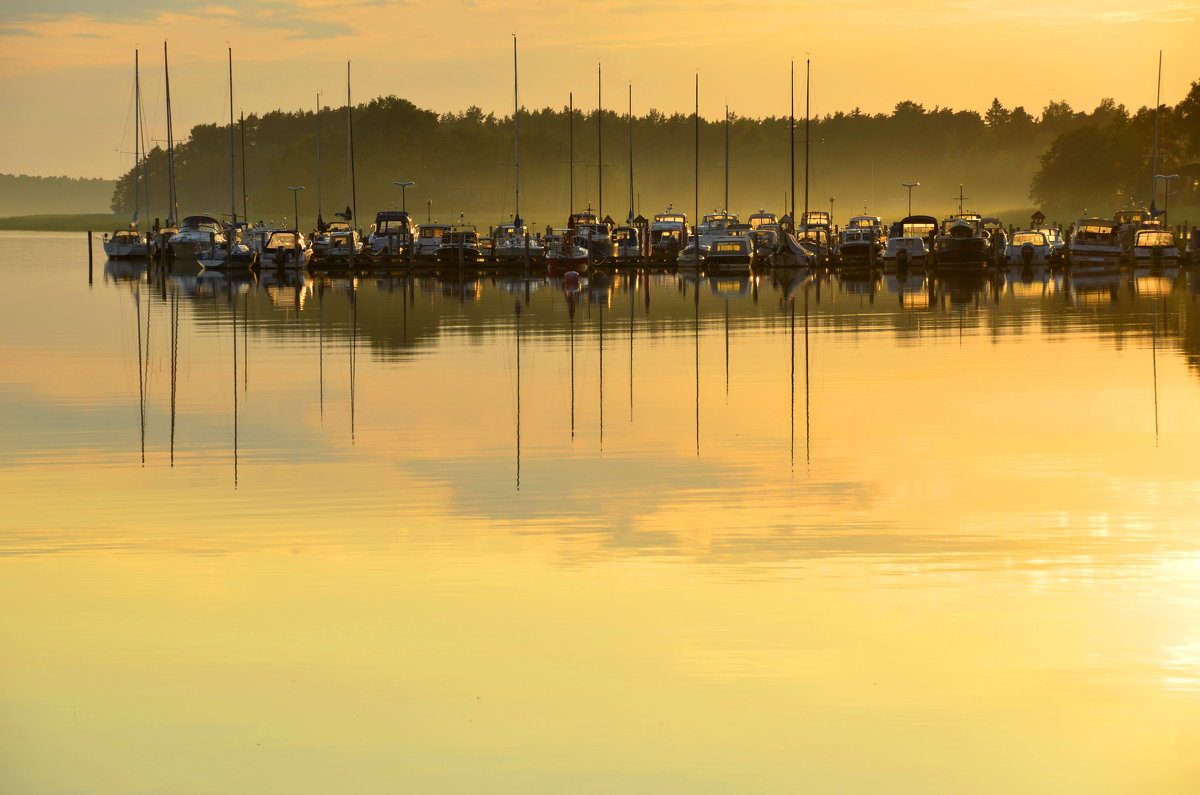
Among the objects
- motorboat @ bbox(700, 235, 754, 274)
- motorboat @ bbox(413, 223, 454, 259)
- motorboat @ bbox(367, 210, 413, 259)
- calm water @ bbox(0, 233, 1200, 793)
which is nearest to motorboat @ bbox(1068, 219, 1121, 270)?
motorboat @ bbox(700, 235, 754, 274)

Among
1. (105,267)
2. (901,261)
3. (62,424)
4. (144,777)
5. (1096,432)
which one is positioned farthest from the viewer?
(105,267)

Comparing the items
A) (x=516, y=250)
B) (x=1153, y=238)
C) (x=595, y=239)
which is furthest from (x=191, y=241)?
(x=1153, y=238)

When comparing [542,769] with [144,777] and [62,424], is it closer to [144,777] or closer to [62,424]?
[144,777]

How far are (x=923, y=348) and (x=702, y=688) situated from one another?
86.3ft

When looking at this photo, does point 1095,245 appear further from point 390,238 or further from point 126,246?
point 126,246

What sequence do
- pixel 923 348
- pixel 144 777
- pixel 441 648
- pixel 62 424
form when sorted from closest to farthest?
pixel 144 777
pixel 441 648
pixel 62 424
pixel 923 348

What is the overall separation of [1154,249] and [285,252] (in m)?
41.6

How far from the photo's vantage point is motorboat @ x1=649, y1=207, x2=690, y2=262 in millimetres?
89875

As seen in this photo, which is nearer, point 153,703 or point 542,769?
point 542,769

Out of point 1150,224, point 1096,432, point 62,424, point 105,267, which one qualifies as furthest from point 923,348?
point 105,267

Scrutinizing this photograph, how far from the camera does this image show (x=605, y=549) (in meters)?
14.8

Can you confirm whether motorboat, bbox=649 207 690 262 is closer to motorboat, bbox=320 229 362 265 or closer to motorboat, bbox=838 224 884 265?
motorboat, bbox=838 224 884 265

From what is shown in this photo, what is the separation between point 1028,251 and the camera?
86.4 metres

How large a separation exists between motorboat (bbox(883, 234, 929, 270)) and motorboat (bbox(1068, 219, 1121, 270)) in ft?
24.0
